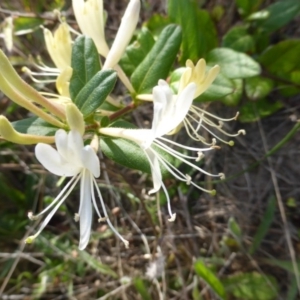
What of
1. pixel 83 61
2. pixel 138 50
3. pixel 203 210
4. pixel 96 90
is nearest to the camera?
pixel 96 90

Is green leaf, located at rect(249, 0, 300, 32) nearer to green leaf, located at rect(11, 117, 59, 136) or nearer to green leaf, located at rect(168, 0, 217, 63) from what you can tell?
green leaf, located at rect(168, 0, 217, 63)

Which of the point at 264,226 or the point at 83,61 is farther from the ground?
the point at 83,61

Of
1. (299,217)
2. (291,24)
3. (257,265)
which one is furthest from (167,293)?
(291,24)

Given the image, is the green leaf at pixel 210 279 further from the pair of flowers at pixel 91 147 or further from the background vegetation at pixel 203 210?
the pair of flowers at pixel 91 147

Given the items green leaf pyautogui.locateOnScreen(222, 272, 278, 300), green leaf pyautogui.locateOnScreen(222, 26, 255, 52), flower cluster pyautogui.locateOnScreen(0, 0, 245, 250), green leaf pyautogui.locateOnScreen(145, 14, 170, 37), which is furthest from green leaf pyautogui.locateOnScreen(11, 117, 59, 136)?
green leaf pyautogui.locateOnScreen(222, 272, 278, 300)

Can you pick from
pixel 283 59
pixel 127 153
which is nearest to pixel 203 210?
pixel 283 59

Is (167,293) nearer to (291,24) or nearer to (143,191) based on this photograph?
(143,191)

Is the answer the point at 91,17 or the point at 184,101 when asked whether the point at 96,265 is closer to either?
the point at 91,17
